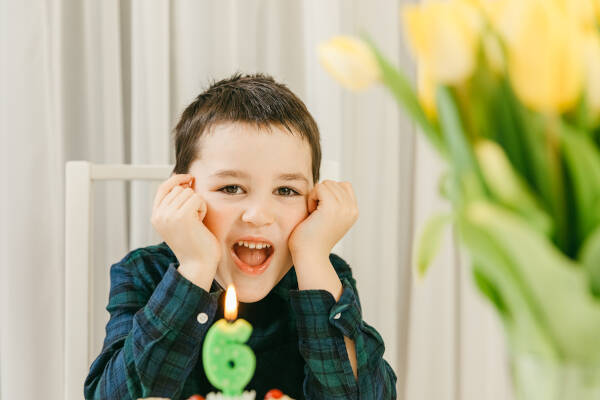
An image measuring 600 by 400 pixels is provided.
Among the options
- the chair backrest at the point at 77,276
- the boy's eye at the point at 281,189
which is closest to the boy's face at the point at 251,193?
the boy's eye at the point at 281,189

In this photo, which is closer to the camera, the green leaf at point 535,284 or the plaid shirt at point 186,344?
the green leaf at point 535,284

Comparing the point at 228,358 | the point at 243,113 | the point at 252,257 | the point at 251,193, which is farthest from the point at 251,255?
the point at 228,358

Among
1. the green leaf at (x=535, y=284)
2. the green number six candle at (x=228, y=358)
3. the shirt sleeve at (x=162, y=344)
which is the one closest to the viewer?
the green leaf at (x=535, y=284)

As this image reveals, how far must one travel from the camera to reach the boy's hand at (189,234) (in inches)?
33.8

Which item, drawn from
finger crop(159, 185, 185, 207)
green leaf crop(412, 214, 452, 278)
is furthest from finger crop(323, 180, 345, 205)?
green leaf crop(412, 214, 452, 278)

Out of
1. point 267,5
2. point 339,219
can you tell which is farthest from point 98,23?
point 339,219

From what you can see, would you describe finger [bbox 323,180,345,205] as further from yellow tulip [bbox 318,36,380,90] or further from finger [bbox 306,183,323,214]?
yellow tulip [bbox 318,36,380,90]

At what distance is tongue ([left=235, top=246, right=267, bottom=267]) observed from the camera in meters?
0.95

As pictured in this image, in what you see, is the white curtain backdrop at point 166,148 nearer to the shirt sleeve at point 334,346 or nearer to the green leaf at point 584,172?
the shirt sleeve at point 334,346

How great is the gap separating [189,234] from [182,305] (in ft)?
0.35

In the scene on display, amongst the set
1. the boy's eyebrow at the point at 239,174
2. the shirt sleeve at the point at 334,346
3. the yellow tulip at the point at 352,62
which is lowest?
the shirt sleeve at the point at 334,346

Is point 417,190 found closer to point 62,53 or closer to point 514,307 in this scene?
point 62,53

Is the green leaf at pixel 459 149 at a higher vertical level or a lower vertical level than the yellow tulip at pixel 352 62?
lower

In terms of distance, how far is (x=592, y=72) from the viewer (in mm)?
300
